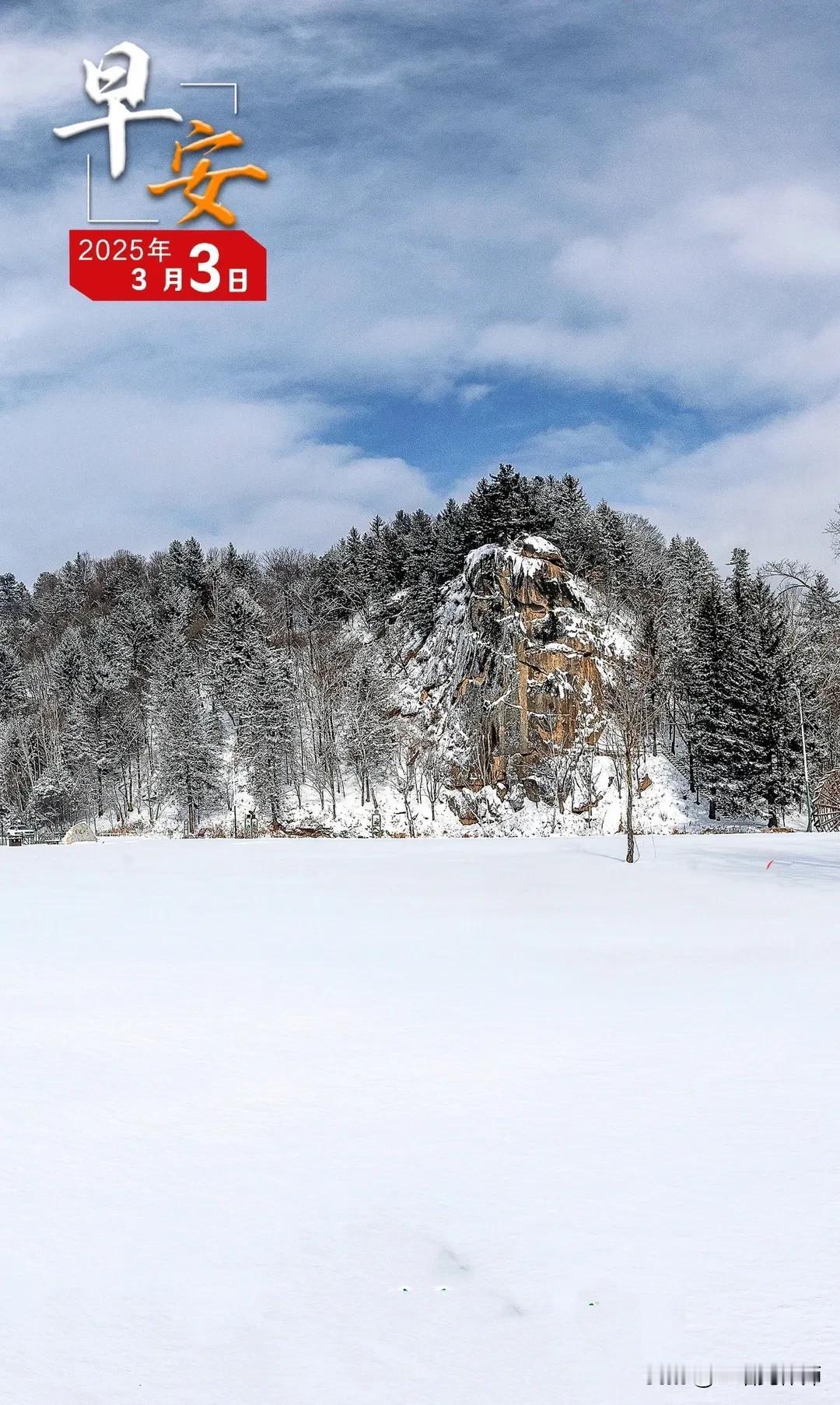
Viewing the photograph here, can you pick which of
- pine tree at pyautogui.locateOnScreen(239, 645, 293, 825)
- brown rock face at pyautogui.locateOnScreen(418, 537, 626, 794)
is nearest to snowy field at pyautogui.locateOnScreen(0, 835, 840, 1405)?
brown rock face at pyautogui.locateOnScreen(418, 537, 626, 794)

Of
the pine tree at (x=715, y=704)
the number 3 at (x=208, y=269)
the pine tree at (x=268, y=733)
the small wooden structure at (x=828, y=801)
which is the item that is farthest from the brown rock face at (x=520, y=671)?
the number 3 at (x=208, y=269)

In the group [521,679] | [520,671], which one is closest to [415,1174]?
[521,679]

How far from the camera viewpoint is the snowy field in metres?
3.60

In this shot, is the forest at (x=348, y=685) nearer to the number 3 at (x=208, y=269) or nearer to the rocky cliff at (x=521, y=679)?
the rocky cliff at (x=521, y=679)

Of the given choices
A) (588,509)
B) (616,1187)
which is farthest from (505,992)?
(588,509)

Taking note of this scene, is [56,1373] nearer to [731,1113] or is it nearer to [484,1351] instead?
[484,1351]

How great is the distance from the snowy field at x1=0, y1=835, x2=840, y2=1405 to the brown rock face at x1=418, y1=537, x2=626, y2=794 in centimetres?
4627

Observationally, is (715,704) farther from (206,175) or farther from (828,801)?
(206,175)

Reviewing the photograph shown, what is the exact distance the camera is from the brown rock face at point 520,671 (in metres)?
57.6

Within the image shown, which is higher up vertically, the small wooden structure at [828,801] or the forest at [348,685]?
the forest at [348,685]

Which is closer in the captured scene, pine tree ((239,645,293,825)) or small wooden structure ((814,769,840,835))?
small wooden structure ((814,769,840,835))

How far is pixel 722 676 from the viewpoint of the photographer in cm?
5234

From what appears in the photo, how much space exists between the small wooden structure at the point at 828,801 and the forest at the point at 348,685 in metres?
1.11

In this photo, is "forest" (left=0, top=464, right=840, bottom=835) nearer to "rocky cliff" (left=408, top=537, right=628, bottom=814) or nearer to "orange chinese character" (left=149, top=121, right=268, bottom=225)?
"rocky cliff" (left=408, top=537, right=628, bottom=814)
